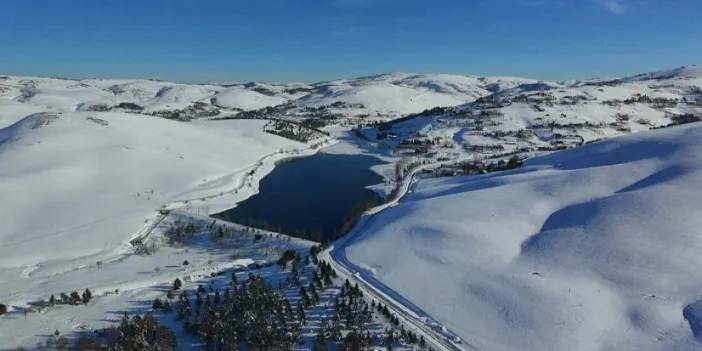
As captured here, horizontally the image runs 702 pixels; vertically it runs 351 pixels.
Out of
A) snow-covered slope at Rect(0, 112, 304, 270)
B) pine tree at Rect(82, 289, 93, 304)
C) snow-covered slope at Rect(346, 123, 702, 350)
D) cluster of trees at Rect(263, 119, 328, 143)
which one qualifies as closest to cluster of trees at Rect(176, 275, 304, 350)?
pine tree at Rect(82, 289, 93, 304)

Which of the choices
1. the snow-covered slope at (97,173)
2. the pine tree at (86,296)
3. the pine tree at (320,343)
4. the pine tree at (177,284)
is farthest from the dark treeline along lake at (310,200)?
the pine tree at (320,343)

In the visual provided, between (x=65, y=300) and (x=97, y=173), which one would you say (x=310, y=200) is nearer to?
(x=97, y=173)

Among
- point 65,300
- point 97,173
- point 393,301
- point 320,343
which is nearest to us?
point 320,343

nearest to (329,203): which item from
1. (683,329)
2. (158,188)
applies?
(158,188)

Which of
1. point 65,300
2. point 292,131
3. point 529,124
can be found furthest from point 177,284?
point 529,124

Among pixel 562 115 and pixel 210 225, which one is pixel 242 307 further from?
pixel 562 115

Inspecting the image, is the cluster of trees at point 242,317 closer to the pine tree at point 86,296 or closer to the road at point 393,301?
the road at point 393,301
